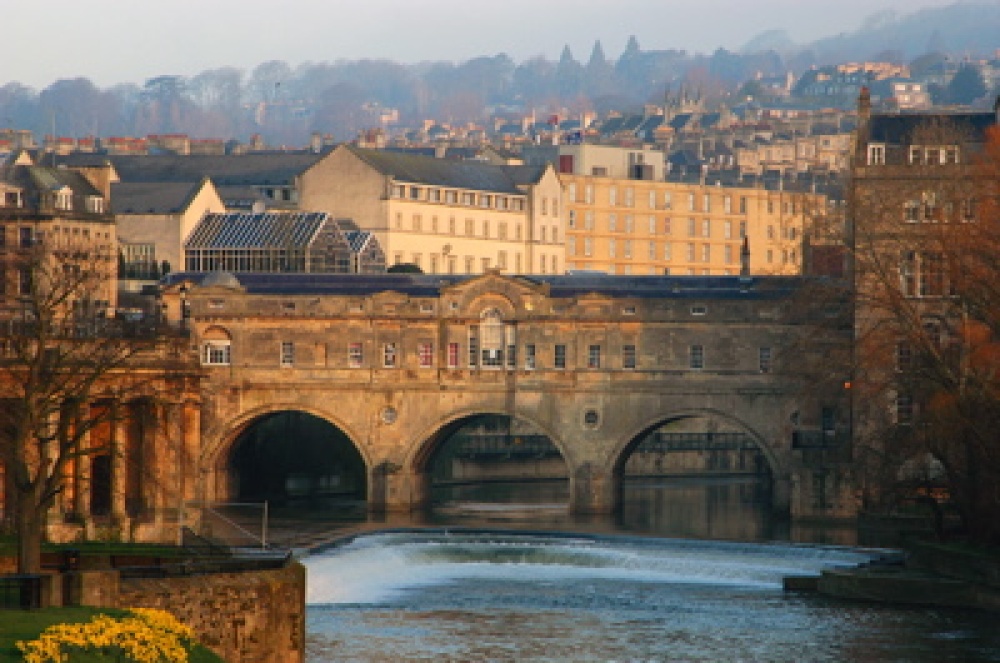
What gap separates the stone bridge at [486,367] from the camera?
391ft

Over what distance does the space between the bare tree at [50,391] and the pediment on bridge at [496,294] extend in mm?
19190

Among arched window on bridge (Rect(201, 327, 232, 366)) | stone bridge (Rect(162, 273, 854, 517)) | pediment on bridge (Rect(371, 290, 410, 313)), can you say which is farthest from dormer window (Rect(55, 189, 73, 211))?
pediment on bridge (Rect(371, 290, 410, 313))

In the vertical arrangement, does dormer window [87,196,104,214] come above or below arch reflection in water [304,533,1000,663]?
above

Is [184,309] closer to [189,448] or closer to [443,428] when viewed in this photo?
[443,428]

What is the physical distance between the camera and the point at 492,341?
122 metres

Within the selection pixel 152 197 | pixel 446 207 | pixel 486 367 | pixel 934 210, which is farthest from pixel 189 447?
pixel 446 207

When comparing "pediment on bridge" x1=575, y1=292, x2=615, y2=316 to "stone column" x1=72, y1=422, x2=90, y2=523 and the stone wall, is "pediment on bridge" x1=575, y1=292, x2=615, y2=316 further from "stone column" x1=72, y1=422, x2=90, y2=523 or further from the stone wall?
the stone wall

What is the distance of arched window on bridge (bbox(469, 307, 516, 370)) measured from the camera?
399 feet

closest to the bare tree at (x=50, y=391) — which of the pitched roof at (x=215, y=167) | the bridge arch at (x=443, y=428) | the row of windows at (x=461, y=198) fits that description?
the bridge arch at (x=443, y=428)

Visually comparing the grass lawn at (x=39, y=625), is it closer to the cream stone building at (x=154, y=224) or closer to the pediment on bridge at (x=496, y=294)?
the pediment on bridge at (x=496, y=294)

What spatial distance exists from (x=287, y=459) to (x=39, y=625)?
79.4 meters

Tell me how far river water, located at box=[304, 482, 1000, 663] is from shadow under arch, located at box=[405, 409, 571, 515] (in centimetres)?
1834

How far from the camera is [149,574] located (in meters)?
62.7

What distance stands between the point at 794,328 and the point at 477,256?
60.2 metres
